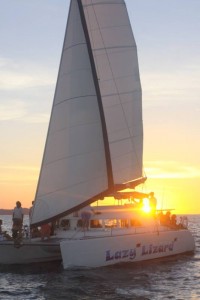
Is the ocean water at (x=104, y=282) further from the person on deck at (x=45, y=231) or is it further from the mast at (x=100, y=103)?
the mast at (x=100, y=103)

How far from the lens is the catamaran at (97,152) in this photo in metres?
20.7

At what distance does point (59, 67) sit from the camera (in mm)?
22438

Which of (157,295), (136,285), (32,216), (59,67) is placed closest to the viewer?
(157,295)

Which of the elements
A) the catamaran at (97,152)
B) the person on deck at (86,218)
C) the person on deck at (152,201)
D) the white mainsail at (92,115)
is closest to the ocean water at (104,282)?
the catamaran at (97,152)

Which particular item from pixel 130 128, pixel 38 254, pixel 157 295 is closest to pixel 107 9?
pixel 130 128

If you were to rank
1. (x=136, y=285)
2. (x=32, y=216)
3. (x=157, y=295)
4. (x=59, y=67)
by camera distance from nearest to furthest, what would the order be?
1. (x=157, y=295)
2. (x=136, y=285)
3. (x=32, y=216)
4. (x=59, y=67)

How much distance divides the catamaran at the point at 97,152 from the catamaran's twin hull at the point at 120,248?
0.13 feet

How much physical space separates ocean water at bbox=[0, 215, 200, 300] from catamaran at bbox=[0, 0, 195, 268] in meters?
0.83

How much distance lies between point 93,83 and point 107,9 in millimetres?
3898

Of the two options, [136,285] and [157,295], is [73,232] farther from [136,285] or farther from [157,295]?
[157,295]

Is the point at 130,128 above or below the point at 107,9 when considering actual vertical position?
below

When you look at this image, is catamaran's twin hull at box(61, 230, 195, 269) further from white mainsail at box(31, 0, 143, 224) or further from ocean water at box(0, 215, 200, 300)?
white mainsail at box(31, 0, 143, 224)

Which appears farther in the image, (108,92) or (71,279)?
(108,92)

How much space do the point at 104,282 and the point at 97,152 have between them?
18.6ft
